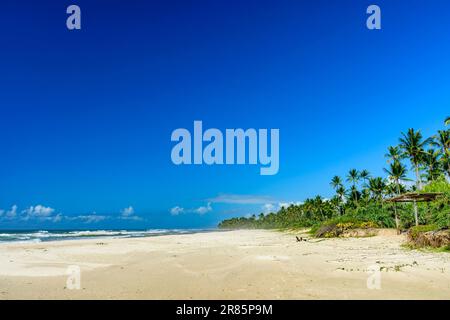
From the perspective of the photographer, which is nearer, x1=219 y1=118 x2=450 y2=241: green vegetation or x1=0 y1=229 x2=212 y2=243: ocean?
x1=219 y1=118 x2=450 y2=241: green vegetation

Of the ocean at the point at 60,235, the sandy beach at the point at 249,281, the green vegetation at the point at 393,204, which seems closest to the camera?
the sandy beach at the point at 249,281

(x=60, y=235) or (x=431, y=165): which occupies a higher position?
(x=431, y=165)

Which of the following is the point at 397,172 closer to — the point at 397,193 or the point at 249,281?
the point at 397,193

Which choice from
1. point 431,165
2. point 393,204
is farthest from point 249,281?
point 431,165

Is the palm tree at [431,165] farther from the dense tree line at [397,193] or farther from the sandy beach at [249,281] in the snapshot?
the sandy beach at [249,281]

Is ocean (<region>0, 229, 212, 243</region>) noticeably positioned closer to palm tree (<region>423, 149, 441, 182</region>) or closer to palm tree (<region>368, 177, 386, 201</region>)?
palm tree (<region>368, 177, 386, 201</region>)

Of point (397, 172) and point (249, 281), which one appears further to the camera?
point (397, 172)

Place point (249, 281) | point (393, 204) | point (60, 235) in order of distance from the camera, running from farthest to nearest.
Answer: point (60, 235), point (393, 204), point (249, 281)

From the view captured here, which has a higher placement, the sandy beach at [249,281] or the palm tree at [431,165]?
the palm tree at [431,165]

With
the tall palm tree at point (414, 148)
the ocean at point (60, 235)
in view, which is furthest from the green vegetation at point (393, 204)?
the ocean at point (60, 235)

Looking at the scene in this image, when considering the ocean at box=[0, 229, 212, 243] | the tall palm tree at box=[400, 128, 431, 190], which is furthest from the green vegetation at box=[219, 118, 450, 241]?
the ocean at box=[0, 229, 212, 243]
